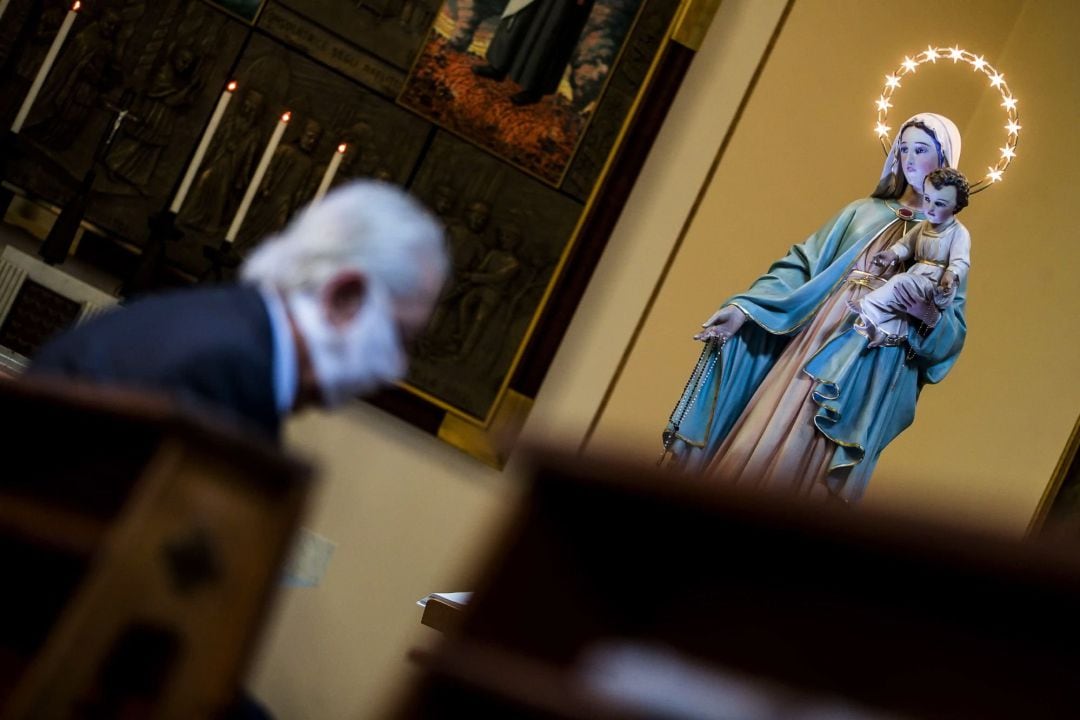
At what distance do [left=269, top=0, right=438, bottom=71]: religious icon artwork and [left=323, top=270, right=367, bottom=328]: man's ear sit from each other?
4539 mm

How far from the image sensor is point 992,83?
7.07 metres

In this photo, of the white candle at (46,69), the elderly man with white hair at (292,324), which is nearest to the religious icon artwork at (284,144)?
the white candle at (46,69)

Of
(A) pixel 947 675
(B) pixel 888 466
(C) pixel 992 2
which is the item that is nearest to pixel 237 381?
(A) pixel 947 675

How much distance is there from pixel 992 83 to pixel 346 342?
5.64 meters

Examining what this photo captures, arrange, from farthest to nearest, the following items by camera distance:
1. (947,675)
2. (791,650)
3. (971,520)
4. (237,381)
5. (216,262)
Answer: (216,262), (237,381), (791,650), (947,675), (971,520)

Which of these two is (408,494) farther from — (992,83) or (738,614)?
(738,614)

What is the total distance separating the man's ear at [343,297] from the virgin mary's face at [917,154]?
165 inches

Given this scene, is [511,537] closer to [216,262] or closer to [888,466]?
[216,262]

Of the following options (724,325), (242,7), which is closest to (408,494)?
(724,325)

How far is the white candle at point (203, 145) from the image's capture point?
5.74 m

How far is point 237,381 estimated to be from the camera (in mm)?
2104

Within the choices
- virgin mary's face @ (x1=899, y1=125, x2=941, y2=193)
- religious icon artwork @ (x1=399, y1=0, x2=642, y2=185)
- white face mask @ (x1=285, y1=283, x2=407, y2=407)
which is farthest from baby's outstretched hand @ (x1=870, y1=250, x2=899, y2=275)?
white face mask @ (x1=285, y1=283, x2=407, y2=407)

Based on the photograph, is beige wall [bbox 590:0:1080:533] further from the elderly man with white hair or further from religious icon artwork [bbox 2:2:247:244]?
the elderly man with white hair

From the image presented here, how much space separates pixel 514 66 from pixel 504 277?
1.06 metres
